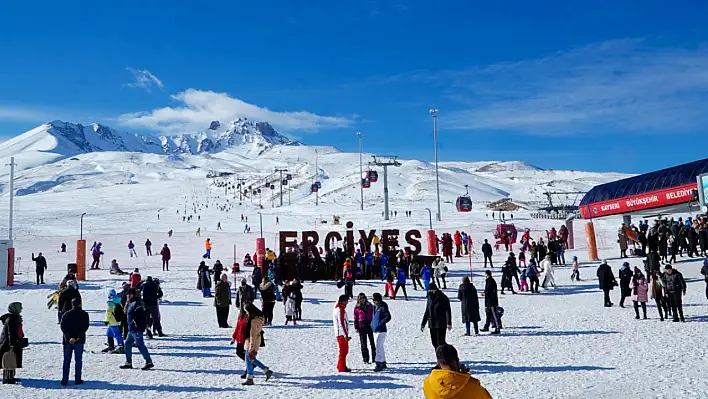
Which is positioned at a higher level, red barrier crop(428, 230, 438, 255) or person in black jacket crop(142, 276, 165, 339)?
red barrier crop(428, 230, 438, 255)

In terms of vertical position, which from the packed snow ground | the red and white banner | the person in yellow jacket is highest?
the red and white banner

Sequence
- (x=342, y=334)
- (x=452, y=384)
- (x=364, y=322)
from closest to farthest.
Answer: (x=452, y=384), (x=342, y=334), (x=364, y=322)

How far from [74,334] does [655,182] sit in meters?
31.1

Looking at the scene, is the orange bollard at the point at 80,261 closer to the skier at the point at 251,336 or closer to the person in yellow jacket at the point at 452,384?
the skier at the point at 251,336

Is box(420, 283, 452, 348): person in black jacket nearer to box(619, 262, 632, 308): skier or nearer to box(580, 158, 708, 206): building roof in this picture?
box(619, 262, 632, 308): skier

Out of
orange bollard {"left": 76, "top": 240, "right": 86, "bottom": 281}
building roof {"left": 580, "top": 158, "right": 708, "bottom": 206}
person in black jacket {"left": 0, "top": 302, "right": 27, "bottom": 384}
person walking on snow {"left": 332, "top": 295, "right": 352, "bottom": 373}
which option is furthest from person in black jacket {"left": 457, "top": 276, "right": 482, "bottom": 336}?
building roof {"left": 580, "top": 158, "right": 708, "bottom": 206}

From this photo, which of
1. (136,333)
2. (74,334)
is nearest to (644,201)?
(136,333)

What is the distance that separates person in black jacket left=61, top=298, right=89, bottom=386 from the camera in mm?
8625

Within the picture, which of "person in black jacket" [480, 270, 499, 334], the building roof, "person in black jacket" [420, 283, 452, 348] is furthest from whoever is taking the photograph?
the building roof

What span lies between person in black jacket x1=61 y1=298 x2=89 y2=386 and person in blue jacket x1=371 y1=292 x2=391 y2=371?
4.54 meters

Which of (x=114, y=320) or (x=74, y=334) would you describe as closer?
(x=74, y=334)

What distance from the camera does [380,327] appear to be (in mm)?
9570

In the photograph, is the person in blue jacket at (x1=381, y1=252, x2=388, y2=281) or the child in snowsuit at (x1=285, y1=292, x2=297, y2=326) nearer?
the child in snowsuit at (x1=285, y1=292, x2=297, y2=326)

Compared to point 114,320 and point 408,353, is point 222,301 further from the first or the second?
point 408,353
